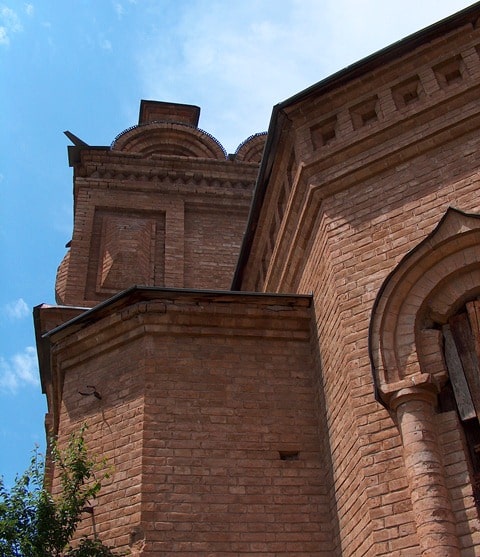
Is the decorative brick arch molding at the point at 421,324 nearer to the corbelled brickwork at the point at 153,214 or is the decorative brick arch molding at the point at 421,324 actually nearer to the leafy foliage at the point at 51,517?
the leafy foliage at the point at 51,517

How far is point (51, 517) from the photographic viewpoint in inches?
263

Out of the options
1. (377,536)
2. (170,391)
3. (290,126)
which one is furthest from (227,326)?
(377,536)

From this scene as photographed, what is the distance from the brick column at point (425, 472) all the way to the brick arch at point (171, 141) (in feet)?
44.7

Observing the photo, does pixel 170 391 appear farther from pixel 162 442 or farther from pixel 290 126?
pixel 290 126

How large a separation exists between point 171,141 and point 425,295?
13.9m

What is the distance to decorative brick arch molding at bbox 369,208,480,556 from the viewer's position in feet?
19.7

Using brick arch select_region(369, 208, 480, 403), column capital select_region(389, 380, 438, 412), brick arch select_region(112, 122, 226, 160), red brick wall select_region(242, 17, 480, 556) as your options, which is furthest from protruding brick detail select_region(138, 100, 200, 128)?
column capital select_region(389, 380, 438, 412)

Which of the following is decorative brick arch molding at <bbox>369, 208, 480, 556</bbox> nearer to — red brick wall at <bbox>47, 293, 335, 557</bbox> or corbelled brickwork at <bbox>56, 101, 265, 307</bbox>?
red brick wall at <bbox>47, 293, 335, 557</bbox>

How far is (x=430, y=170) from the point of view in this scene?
7398 mm

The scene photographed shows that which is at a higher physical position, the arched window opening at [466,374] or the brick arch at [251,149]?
the brick arch at [251,149]

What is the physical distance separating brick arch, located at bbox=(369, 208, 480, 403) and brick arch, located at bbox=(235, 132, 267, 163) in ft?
40.8

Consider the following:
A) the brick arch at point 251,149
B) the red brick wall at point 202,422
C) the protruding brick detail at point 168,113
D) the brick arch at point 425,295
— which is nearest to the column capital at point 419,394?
the brick arch at point 425,295

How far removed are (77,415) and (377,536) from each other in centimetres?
371

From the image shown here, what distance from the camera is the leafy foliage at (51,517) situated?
6.49 m
